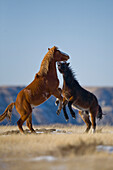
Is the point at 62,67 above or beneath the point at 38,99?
above

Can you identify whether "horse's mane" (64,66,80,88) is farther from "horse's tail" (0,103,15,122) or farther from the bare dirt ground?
the bare dirt ground

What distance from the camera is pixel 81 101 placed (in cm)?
1020

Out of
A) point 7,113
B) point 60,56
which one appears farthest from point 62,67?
point 7,113

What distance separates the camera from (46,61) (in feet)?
32.6

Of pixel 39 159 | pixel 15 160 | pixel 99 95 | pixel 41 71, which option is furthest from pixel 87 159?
pixel 99 95

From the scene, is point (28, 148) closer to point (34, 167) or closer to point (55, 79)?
point (34, 167)

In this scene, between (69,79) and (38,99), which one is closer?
(38,99)

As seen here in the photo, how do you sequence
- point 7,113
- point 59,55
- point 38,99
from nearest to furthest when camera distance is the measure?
point 38,99 < point 59,55 < point 7,113

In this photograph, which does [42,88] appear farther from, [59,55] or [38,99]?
[59,55]

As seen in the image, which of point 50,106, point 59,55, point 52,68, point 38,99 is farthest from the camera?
point 50,106

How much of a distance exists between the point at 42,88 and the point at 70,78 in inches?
45.6

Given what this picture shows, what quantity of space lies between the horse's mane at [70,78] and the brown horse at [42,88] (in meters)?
0.53

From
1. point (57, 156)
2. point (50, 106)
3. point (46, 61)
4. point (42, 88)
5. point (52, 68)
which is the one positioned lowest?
point (50, 106)

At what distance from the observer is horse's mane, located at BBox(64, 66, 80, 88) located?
33.6 feet
